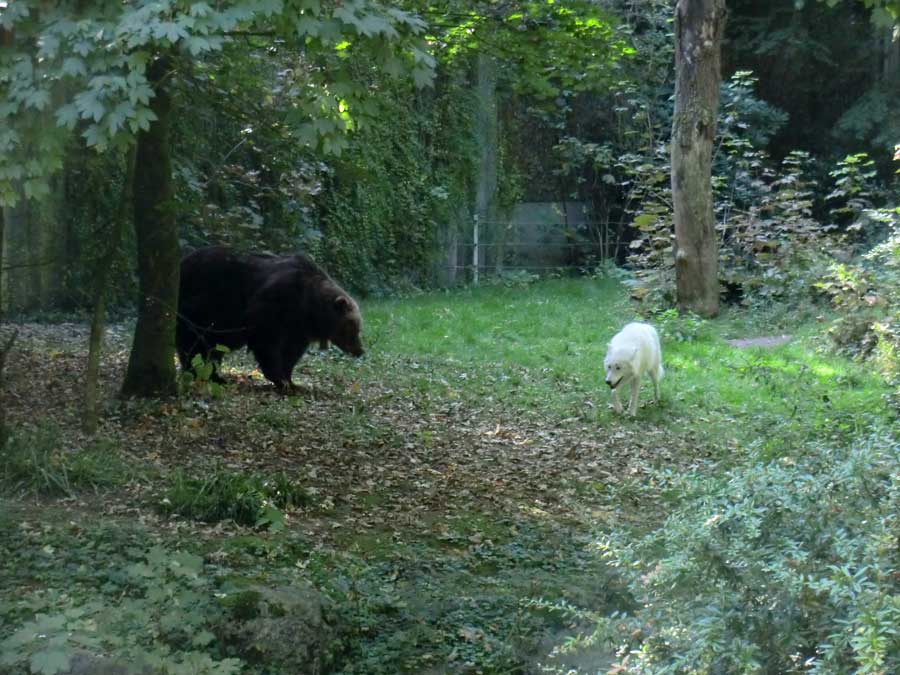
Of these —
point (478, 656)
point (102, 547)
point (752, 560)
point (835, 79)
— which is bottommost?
point (478, 656)

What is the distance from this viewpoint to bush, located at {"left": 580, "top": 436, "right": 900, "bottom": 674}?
3.63 m

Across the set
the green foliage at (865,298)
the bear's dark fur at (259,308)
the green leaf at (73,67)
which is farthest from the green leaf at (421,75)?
the green foliage at (865,298)

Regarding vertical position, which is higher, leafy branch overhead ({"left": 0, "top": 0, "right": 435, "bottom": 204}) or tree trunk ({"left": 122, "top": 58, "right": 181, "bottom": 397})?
leafy branch overhead ({"left": 0, "top": 0, "right": 435, "bottom": 204})

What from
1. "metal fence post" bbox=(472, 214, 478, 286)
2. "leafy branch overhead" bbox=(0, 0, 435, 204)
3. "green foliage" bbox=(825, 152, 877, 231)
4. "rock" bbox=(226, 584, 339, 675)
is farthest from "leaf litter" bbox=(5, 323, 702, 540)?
"metal fence post" bbox=(472, 214, 478, 286)

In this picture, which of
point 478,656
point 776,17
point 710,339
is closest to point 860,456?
point 478,656

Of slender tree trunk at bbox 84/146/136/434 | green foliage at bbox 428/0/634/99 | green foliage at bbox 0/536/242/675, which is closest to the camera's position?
green foliage at bbox 0/536/242/675

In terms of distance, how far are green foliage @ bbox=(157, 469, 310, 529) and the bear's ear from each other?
4510 millimetres

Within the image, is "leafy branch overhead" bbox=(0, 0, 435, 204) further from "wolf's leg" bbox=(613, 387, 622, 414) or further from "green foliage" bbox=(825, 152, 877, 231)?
"green foliage" bbox=(825, 152, 877, 231)

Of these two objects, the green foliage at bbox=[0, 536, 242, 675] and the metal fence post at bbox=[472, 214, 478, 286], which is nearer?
the green foliage at bbox=[0, 536, 242, 675]

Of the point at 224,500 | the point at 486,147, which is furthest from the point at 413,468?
the point at 486,147

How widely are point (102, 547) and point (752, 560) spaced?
3784mm

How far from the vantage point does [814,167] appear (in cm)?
2677

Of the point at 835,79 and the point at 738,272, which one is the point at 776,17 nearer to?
the point at 835,79

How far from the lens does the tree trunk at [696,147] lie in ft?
55.1
